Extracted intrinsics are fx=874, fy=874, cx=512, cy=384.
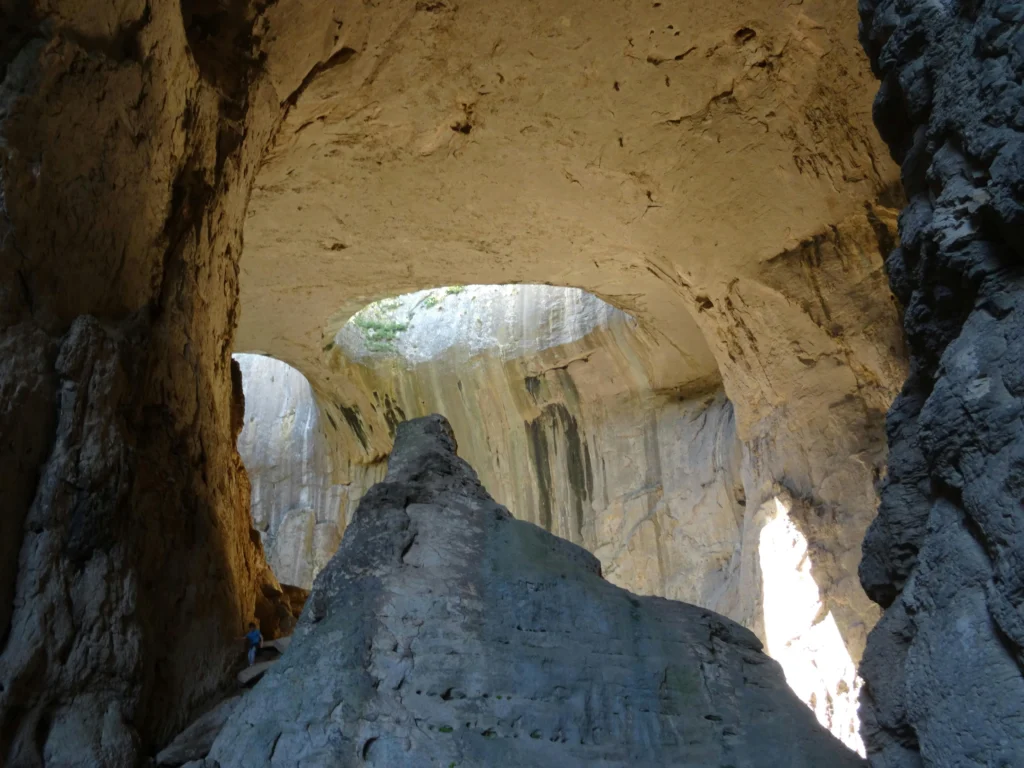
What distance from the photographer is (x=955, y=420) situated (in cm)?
289

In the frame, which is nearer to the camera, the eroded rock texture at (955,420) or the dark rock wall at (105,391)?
the eroded rock texture at (955,420)

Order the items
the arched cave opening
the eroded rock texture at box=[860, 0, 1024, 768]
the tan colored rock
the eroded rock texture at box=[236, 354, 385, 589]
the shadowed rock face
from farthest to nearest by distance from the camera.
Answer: the eroded rock texture at box=[236, 354, 385, 589] < the arched cave opening < the tan colored rock < the shadowed rock face < the eroded rock texture at box=[860, 0, 1024, 768]

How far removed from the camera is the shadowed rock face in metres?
3.05

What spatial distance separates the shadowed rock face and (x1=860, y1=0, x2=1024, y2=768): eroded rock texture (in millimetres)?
566

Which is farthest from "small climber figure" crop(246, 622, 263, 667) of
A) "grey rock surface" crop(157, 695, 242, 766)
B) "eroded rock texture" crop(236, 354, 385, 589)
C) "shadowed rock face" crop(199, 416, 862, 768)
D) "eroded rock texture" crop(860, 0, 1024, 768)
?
"eroded rock texture" crop(236, 354, 385, 589)

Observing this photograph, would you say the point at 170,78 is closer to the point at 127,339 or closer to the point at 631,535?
the point at 127,339

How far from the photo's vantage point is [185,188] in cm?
453

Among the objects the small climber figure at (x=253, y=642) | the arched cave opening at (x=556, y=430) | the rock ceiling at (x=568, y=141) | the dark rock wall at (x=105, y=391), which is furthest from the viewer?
the arched cave opening at (x=556, y=430)

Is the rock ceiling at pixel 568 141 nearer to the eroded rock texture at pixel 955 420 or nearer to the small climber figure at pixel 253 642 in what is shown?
the eroded rock texture at pixel 955 420

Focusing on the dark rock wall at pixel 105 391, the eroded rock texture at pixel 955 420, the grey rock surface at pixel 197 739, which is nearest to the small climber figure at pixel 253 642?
the dark rock wall at pixel 105 391

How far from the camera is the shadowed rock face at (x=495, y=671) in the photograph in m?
3.05

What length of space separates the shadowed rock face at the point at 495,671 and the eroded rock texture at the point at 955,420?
1.86 feet

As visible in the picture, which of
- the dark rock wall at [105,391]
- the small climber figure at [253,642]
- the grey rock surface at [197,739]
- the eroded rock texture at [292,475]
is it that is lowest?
the grey rock surface at [197,739]

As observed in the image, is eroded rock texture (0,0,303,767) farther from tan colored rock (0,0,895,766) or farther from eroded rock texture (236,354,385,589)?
eroded rock texture (236,354,385,589)
